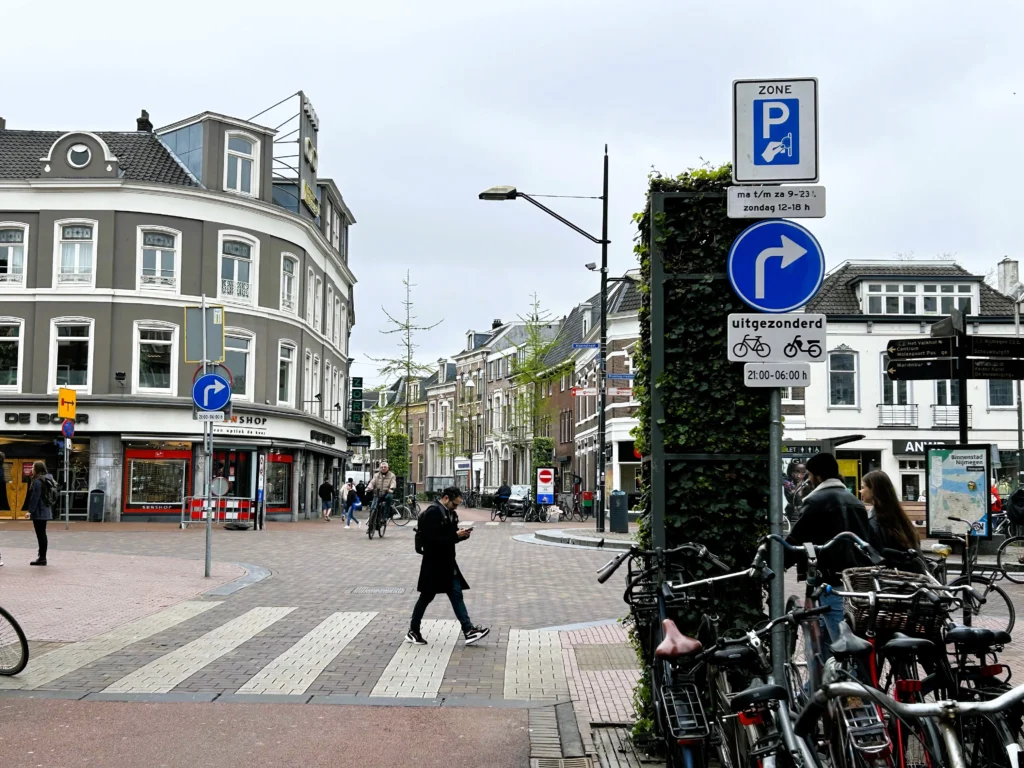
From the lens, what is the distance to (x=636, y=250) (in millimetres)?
6402

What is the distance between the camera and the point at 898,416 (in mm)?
42719

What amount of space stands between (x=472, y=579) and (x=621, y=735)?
10269 millimetres

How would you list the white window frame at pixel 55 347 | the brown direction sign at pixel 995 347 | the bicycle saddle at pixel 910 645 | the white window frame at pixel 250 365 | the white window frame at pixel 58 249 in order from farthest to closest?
the white window frame at pixel 250 365, the white window frame at pixel 58 249, the white window frame at pixel 55 347, the brown direction sign at pixel 995 347, the bicycle saddle at pixel 910 645

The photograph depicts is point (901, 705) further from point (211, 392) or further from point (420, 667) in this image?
point (211, 392)

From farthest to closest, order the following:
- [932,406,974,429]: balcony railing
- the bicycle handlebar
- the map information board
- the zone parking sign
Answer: [932,406,974,429]: balcony railing → the map information board → the zone parking sign → the bicycle handlebar

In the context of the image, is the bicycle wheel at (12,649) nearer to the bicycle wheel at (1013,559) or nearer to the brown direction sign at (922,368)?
the bicycle wheel at (1013,559)

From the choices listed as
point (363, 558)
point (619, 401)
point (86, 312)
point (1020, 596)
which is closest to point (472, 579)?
point (363, 558)

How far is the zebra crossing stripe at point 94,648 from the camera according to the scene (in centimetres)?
797

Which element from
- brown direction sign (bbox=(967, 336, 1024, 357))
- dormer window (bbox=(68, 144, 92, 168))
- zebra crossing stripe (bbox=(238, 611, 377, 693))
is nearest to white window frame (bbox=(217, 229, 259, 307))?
dormer window (bbox=(68, 144, 92, 168))

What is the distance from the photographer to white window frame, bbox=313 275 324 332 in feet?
141

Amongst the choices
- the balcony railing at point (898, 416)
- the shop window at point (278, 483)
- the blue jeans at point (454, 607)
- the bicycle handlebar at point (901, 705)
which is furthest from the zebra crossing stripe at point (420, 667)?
the balcony railing at point (898, 416)

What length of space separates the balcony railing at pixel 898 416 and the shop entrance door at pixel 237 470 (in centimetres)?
2417

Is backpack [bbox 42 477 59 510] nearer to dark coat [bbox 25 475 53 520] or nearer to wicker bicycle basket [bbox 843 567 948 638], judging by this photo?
dark coat [bbox 25 475 53 520]

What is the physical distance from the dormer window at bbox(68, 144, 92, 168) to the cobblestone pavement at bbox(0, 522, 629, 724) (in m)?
18.9
